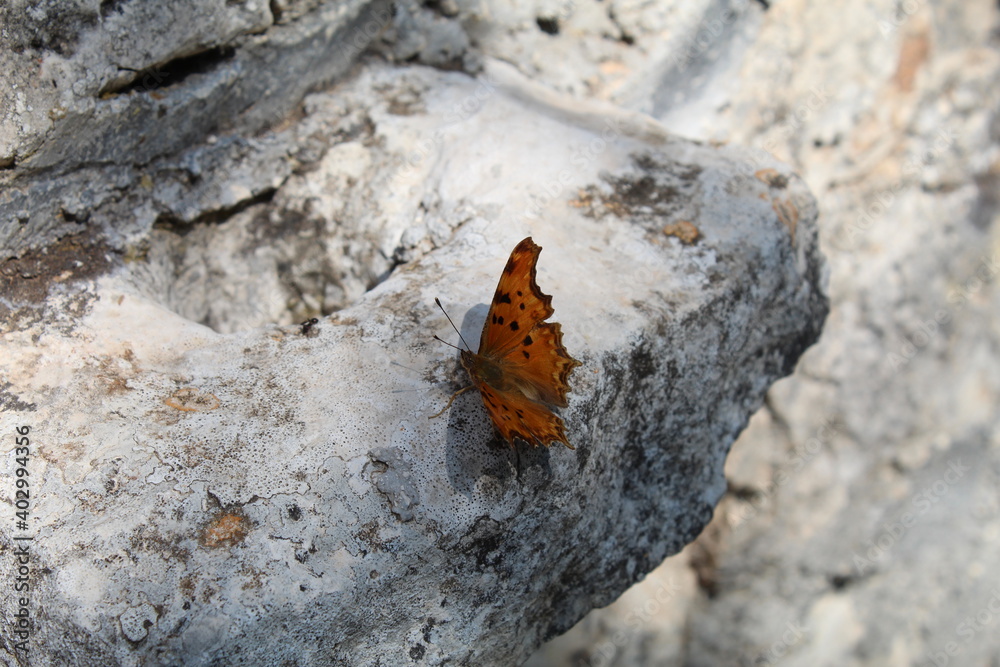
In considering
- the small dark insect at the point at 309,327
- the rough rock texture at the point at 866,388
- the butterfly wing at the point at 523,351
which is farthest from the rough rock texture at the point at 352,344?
the rough rock texture at the point at 866,388

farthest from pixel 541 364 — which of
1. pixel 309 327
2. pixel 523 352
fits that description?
pixel 309 327

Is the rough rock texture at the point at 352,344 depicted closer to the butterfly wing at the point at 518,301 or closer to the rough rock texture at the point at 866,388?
the butterfly wing at the point at 518,301

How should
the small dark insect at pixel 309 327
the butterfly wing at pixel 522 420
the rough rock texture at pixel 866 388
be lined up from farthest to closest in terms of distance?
the rough rock texture at pixel 866 388, the small dark insect at pixel 309 327, the butterfly wing at pixel 522 420

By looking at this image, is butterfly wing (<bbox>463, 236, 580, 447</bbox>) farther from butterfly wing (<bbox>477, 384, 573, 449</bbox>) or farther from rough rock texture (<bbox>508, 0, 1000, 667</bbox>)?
rough rock texture (<bbox>508, 0, 1000, 667</bbox>)

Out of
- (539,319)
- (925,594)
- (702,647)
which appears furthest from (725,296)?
(925,594)

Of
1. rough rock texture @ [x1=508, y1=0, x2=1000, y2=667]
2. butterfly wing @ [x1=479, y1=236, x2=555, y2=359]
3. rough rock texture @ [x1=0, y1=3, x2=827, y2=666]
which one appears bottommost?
rough rock texture @ [x1=508, y1=0, x2=1000, y2=667]

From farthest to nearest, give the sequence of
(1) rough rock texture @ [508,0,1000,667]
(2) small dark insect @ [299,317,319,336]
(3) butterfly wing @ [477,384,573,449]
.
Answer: (1) rough rock texture @ [508,0,1000,667] < (2) small dark insect @ [299,317,319,336] < (3) butterfly wing @ [477,384,573,449]

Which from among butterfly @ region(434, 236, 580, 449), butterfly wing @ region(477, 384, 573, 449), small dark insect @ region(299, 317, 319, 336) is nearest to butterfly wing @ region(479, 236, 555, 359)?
butterfly @ region(434, 236, 580, 449)
